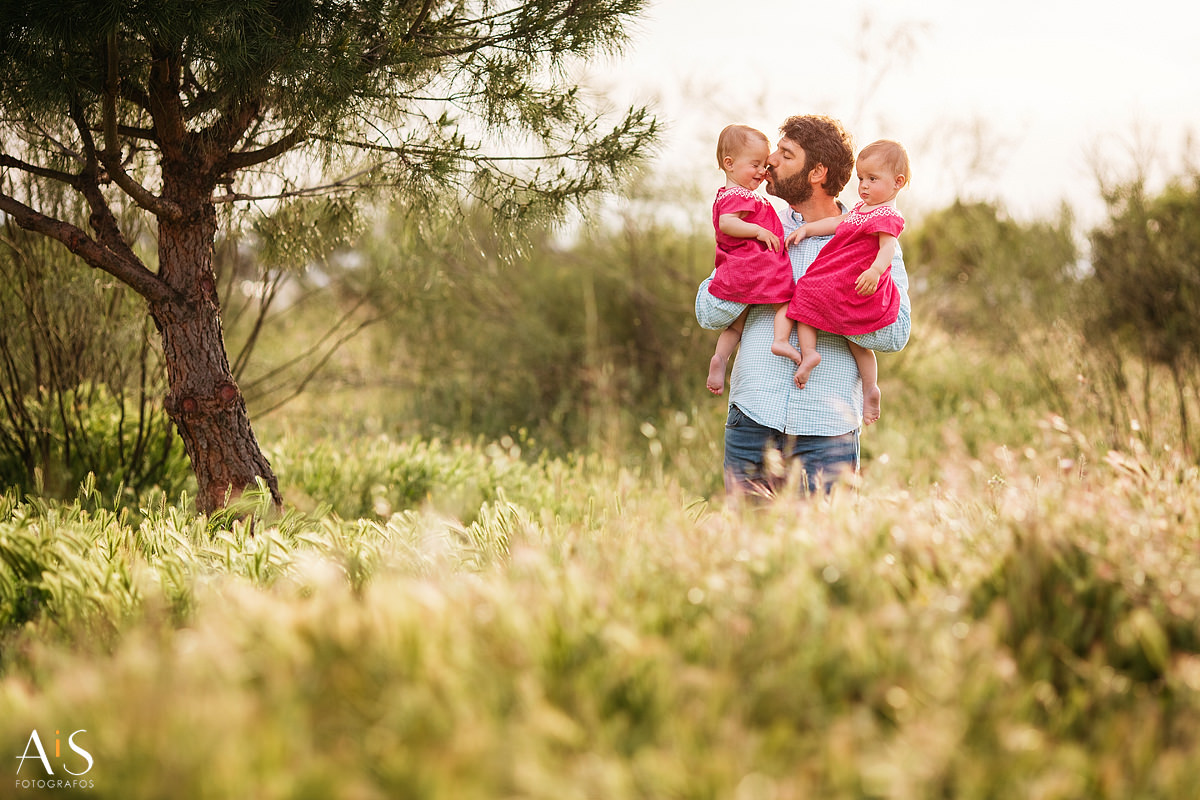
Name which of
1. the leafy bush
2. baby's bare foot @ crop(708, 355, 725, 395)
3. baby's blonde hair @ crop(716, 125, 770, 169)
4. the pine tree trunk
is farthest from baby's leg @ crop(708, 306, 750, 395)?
the leafy bush

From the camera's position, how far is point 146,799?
1.27m

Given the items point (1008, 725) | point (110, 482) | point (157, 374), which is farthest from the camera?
point (157, 374)

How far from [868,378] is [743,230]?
0.64 metres

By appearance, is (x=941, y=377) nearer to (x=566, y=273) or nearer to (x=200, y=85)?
(x=566, y=273)

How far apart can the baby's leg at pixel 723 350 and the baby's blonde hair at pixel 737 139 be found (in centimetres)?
50

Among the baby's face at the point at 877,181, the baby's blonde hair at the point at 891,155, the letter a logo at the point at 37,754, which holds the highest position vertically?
the baby's blonde hair at the point at 891,155

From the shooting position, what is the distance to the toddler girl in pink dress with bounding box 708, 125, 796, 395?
2625 mm

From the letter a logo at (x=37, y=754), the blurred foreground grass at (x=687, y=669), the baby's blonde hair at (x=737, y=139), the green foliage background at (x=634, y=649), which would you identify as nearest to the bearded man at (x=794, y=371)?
the baby's blonde hair at (x=737, y=139)

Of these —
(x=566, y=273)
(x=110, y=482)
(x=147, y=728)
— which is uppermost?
(x=566, y=273)

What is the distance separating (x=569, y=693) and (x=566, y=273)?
650 centimetres

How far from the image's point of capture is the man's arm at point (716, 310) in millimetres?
2719

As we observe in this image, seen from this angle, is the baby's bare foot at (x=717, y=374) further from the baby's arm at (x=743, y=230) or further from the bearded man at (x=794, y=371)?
the baby's arm at (x=743, y=230)

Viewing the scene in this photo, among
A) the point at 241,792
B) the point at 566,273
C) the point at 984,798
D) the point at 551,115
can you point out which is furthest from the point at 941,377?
the point at 241,792

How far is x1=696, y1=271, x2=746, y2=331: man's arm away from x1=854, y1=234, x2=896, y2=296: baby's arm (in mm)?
383
